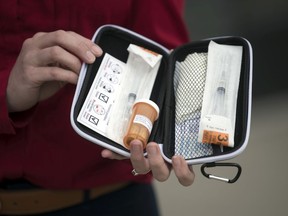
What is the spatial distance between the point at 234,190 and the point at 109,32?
3.11 ft

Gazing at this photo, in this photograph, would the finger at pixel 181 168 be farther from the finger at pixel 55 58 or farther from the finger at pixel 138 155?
the finger at pixel 55 58

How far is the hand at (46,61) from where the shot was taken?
1.82ft

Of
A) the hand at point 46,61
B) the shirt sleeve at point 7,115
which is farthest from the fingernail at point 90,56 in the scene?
the shirt sleeve at point 7,115

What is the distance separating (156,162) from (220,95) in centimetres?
15

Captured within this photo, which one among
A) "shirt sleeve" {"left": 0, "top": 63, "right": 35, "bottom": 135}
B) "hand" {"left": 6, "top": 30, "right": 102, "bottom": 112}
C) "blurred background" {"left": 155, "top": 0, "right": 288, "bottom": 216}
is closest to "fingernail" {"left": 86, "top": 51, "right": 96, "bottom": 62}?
"hand" {"left": 6, "top": 30, "right": 102, "bottom": 112}

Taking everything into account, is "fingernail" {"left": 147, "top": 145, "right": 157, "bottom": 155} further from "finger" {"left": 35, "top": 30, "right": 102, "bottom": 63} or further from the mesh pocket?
"finger" {"left": 35, "top": 30, "right": 102, "bottom": 63}

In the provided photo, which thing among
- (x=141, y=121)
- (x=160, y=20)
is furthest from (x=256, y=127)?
(x=141, y=121)

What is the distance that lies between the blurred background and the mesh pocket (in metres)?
0.85

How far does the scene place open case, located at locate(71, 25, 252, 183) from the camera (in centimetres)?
54

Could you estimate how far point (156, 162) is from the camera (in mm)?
526

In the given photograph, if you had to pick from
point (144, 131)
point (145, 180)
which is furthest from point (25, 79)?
point (145, 180)

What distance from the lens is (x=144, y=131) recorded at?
0.56 m

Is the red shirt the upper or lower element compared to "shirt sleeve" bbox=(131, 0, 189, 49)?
lower

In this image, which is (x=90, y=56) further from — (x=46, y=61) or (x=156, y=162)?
(x=156, y=162)
